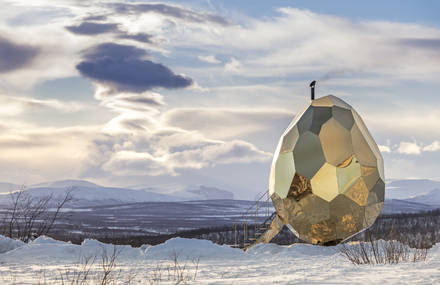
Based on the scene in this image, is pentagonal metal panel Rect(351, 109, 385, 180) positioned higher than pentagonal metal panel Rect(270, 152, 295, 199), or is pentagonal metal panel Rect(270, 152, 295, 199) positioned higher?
pentagonal metal panel Rect(351, 109, 385, 180)

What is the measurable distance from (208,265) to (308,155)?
4.79 metres

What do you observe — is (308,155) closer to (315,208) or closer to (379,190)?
(315,208)

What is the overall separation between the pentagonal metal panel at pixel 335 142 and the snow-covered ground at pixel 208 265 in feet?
9.26

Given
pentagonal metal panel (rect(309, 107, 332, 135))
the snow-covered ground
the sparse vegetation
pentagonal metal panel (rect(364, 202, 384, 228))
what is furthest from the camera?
the sparse vegetation

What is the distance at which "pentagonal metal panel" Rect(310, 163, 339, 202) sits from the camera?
16.0 m

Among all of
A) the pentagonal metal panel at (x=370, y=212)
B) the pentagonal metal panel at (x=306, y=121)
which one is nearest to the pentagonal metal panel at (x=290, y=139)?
the pentagonal metal panel at (x=306, y=121)

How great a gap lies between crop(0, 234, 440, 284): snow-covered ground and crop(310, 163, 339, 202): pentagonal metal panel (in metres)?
1.75

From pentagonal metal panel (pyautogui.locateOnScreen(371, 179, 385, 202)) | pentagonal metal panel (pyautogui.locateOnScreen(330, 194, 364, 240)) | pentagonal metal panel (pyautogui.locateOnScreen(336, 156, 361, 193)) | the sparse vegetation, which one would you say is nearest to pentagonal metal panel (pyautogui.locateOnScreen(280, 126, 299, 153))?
pentagonal metal panel (pyautogui.locateOnScreen(336, 156, 361, 193))

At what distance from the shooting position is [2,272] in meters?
12.2

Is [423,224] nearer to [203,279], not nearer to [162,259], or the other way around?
[162,259]

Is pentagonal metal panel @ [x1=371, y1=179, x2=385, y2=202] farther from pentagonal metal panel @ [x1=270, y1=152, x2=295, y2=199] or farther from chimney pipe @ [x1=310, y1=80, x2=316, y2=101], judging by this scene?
chimney pipe @ [x1=310, y1=80, x2=316, y2=101]

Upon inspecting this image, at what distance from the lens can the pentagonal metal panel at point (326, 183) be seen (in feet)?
52.6

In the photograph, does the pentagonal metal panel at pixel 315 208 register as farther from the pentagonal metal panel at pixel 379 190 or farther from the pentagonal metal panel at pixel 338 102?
the pentagonal metal panel at pixel 338 102

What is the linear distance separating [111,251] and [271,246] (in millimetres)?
5033
